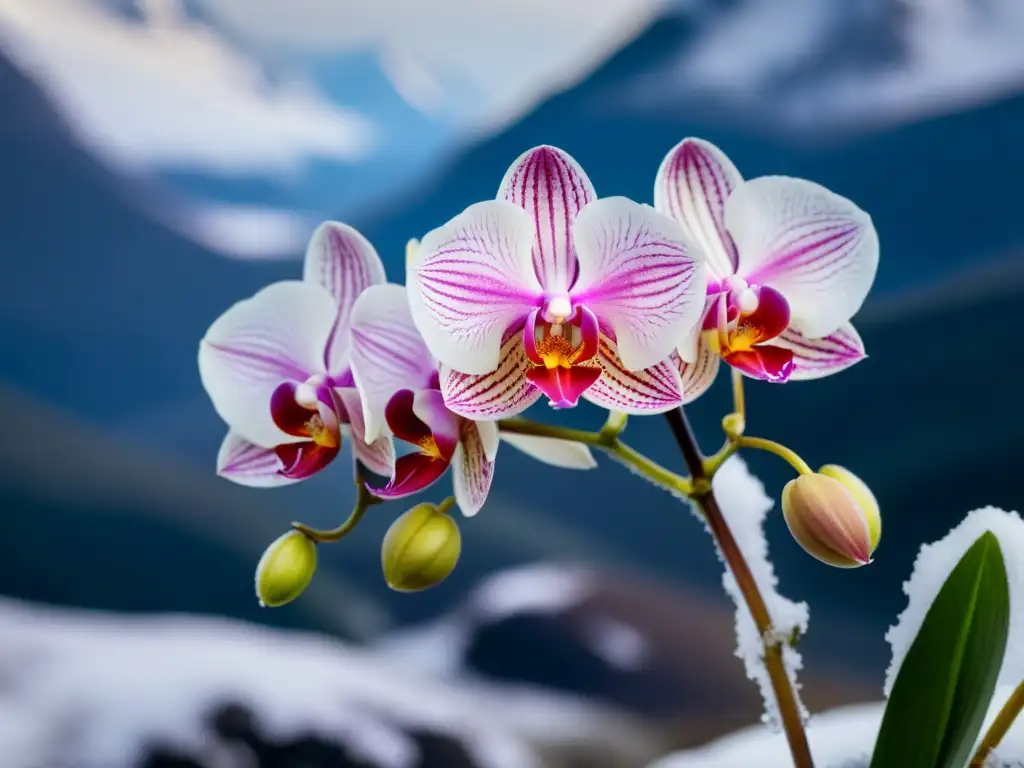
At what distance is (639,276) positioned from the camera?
0.40 m

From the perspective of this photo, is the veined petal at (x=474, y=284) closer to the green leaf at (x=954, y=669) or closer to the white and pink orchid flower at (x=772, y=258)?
the white and pink orchid flower at (x=772, y=258)

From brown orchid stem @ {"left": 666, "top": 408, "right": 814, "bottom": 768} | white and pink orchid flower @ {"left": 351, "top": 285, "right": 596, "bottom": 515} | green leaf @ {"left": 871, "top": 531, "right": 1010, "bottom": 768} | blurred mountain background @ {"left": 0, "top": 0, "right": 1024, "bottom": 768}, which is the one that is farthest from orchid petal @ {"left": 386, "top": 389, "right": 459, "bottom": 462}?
blurred mountain background @ {"left": 0, "top": 0, "right": 1024, "bottom": 768}

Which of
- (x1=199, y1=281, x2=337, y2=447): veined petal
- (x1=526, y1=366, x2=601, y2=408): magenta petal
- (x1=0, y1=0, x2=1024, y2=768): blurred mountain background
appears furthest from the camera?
(x1=0, y1=0, x2=1024, y2=768): blurred mountain background

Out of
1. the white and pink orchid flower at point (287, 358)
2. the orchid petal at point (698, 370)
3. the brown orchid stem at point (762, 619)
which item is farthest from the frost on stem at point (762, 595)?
the white and pink orchid flower at point (287, 358)

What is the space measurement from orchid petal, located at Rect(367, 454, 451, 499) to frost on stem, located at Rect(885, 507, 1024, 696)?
0.94 ft

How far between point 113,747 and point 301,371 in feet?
2.31

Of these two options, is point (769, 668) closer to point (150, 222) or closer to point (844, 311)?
point (844, 311)

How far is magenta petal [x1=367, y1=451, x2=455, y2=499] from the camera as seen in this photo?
1.37 ft

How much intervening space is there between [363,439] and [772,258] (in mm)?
239

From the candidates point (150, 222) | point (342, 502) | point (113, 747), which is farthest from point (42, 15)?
point (113, 747)

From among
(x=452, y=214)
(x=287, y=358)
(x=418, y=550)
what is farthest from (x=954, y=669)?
(x=452, y=214)

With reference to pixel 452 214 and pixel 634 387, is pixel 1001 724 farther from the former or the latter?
pixel 452 214

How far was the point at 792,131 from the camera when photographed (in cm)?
101

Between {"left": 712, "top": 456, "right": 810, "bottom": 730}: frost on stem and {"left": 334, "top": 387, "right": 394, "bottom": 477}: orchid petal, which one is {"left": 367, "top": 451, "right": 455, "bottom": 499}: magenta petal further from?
{"left": 712, "top": 456, "right": 810, "bottom": 730}: frost on stem
